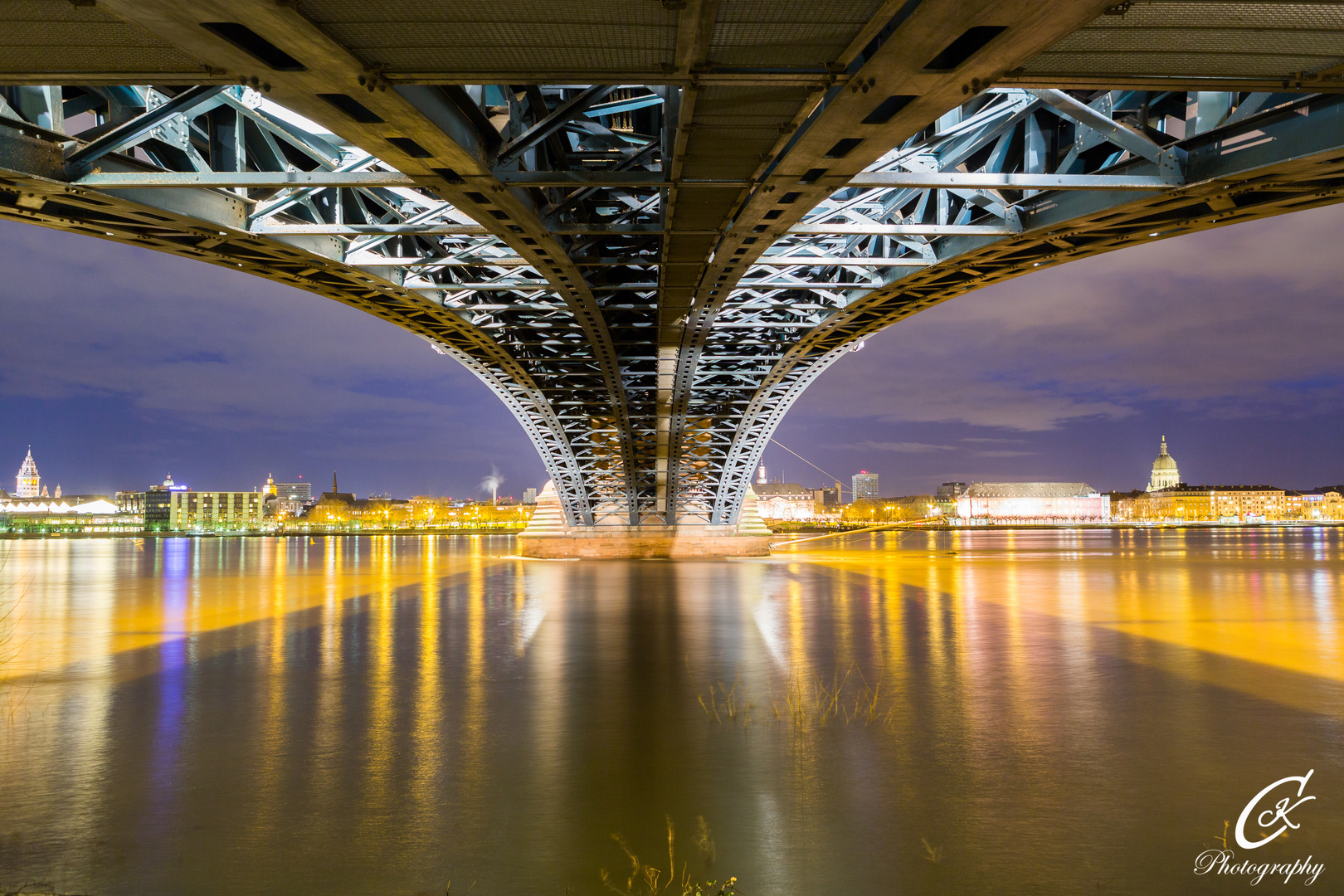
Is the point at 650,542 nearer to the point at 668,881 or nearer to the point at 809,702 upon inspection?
the point at 809,702

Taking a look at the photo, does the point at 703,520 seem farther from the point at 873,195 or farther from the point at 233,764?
the point at 233,764

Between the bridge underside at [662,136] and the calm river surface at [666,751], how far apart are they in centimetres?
748

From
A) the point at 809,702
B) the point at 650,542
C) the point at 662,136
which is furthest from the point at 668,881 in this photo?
the point at 650,542

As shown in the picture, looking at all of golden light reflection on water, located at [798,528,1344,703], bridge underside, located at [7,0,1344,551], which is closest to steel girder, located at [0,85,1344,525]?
bridge underside, located at [7,0,1344,551]

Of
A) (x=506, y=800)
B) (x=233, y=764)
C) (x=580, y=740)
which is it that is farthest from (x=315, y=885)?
(x=580, y=740)

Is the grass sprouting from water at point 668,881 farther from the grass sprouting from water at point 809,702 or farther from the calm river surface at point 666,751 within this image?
the grass sprouting from water at point 809,702

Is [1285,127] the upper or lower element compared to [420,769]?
upper

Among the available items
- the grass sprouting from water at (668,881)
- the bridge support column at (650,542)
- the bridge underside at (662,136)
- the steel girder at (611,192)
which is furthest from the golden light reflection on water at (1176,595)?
the grass sprouting from water at (668,881)

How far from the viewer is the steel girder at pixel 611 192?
1238 cm

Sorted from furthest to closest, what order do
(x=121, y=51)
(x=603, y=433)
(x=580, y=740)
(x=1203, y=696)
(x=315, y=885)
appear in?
(x=603, y=433) → (x=1203, y=696) → (x=580, y=740) → (x=121, y=51) → (x=315, y=885)

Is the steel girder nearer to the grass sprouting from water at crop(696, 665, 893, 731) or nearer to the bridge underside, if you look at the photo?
the bridge underside

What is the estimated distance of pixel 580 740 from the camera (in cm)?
1188

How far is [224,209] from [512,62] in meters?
9.99

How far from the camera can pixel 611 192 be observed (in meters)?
20.9
